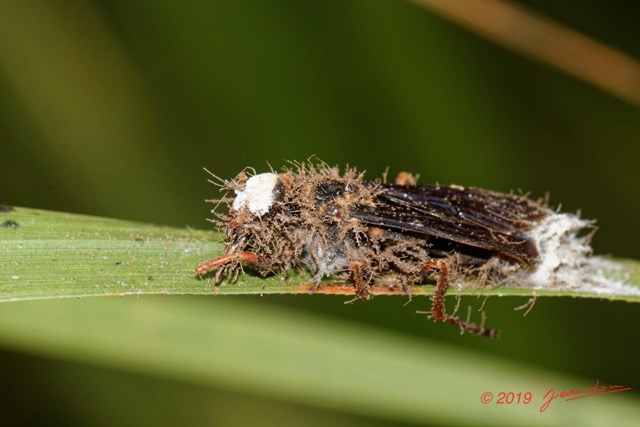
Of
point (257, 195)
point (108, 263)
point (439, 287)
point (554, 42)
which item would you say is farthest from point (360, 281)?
point (554, 42)

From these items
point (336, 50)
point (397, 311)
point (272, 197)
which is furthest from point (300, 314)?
point (336, 50)

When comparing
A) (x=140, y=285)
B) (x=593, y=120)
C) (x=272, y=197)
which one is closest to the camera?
(x=140, y=285)

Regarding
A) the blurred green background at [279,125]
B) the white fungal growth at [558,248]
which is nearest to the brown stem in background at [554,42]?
the blurred green background at [279,125]

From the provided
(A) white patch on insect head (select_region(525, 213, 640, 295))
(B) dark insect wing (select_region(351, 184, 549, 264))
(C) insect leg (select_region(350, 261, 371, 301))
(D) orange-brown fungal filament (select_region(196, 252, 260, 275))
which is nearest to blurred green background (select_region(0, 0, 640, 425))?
(A) white patch on insect head (select_region(525, 213, 640, 295))

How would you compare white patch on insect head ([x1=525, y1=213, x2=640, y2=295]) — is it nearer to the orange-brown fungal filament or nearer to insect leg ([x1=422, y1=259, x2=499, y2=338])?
insect leg ([x1=422, y1=259, x2=499, y2=338])

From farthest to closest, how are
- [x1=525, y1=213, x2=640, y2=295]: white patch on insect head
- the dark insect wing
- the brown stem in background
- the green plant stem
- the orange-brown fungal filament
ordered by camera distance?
the brown stem in background → [x1=525, y1=213, x2=640, y2=295]: white patch on insect head → the dark insect wing → the orange-brown fungal filament → the green plant stem

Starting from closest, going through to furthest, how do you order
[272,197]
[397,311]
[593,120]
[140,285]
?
[140,285]
[272,197]
[397,311]
[593,120]

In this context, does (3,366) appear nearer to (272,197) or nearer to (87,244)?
(87,244)
